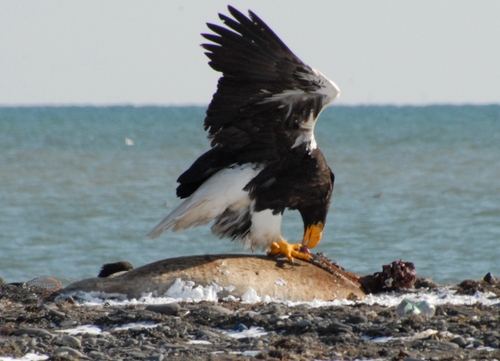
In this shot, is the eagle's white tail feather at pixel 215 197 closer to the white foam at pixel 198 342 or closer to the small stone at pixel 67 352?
the white foam at pixel 198 342

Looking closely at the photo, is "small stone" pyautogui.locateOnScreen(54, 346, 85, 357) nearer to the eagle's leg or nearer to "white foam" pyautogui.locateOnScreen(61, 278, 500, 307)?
"white foam" pyautogui.locateOnScreen(61, 278, 500, 307)

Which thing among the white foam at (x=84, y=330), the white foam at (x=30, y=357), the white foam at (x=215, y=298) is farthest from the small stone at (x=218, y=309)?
the white foam at (x=30, y=357)

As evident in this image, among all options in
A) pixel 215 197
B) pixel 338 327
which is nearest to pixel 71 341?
pixel 338 327

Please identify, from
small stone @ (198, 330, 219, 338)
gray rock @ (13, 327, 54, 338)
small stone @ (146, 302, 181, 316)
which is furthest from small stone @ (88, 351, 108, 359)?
small stone @ (146, 302, 181, 316)

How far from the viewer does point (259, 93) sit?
8180mm

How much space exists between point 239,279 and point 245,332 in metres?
1.62

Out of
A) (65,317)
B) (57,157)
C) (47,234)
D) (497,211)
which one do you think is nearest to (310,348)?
(65,317)

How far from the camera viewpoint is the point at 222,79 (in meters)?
8.24

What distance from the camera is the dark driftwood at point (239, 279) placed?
7.76 metres

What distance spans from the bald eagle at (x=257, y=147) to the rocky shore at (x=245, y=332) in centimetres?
145

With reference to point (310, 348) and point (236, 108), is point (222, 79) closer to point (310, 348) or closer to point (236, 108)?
point (236, 108)

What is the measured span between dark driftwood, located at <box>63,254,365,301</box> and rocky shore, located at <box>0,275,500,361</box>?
19.3 inches

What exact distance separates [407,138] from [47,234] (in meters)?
32.6

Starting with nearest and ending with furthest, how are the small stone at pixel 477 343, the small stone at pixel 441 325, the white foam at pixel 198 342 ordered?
the small stone at pixel 477 343, the white foam at pixel 198 342, the small stone at pixel 441 325
